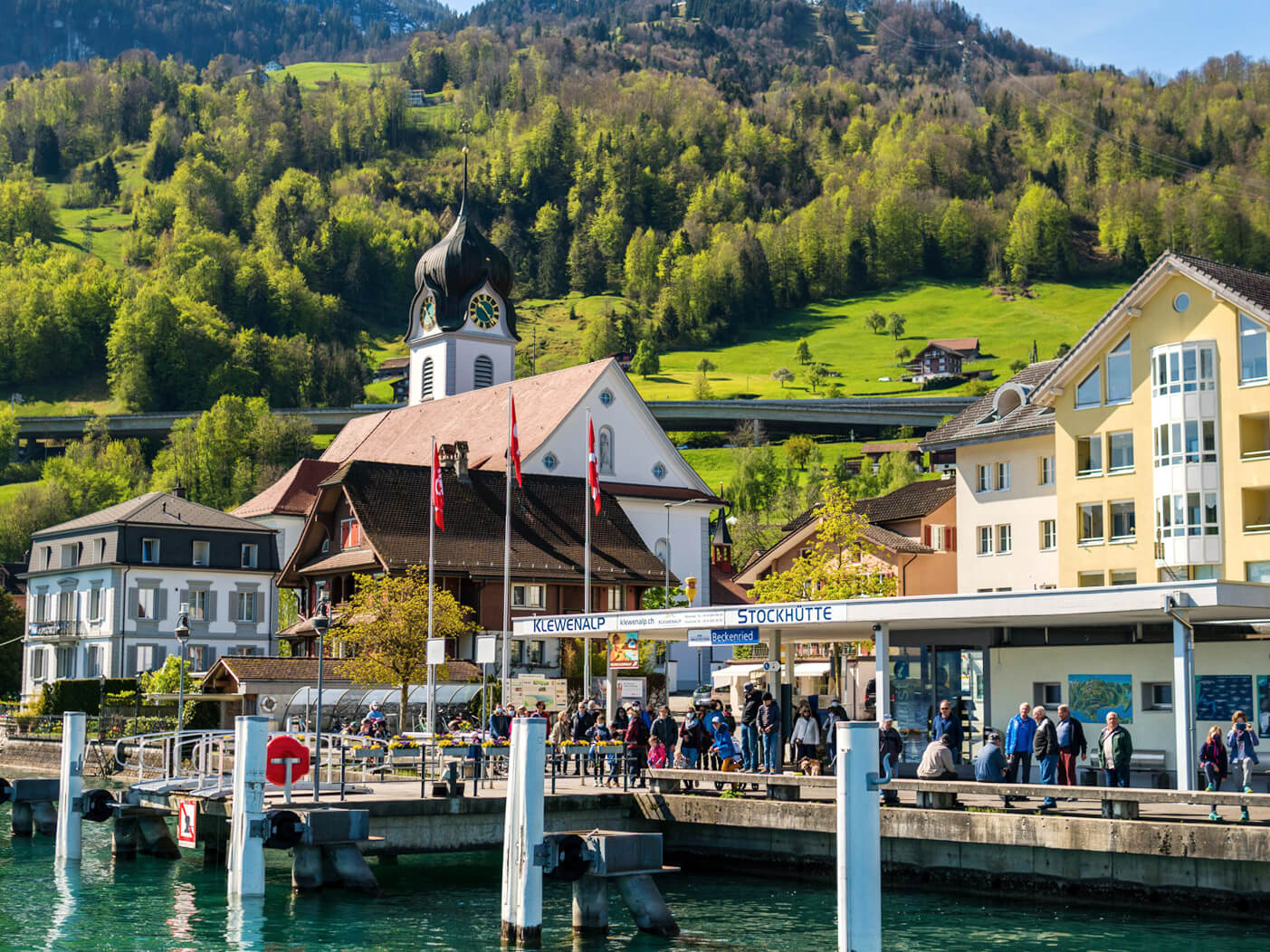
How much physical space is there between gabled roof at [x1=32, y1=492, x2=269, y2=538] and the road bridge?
284 ft

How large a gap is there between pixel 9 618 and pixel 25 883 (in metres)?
55.6

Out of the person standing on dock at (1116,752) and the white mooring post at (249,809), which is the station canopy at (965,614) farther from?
the white mooring post at (249,809)

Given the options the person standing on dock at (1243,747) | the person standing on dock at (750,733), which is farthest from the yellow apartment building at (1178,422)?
the person standing on dock at (750,733)

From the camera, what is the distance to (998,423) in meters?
58.9

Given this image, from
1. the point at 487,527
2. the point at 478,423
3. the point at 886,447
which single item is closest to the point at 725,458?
the point at 886,447

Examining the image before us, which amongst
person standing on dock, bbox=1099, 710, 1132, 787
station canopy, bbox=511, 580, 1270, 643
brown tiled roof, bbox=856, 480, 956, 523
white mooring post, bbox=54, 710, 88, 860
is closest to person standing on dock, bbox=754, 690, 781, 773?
station canopy, bbox=511, 580, 1270, 643

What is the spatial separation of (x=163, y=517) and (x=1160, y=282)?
1767 inches

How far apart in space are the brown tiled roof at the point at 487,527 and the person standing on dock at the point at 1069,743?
107ft

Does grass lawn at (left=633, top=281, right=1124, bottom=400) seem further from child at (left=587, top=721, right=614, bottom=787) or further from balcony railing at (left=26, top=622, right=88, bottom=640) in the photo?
child at (left=587, top=721, right=614, bottom=787)

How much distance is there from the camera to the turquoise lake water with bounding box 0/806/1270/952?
21391 millimetres

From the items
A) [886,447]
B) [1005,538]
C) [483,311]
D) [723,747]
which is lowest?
[723,747]

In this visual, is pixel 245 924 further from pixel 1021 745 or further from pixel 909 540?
pixel 909 540

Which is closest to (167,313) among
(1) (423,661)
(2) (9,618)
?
(2) (9,618)

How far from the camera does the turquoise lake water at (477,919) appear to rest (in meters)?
21.4
